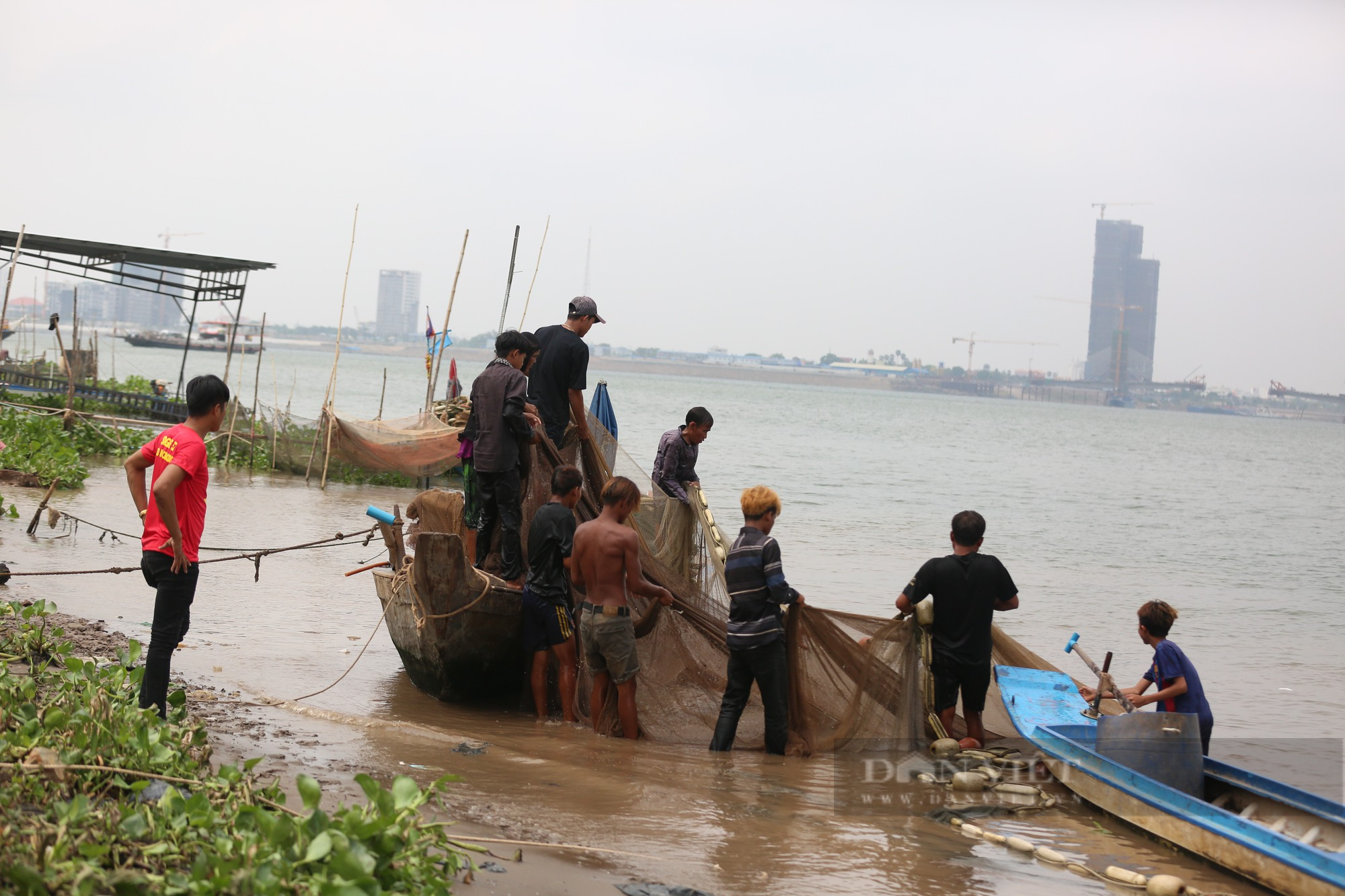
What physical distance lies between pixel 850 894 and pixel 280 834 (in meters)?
2.15

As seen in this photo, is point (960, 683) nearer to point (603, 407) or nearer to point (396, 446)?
point (603, 407)

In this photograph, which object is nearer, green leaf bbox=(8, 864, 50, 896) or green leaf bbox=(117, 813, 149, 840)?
green leaf bbox=(8, 864, 50, 896)

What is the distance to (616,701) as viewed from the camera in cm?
607

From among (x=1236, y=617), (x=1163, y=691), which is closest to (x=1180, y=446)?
(x=1236, y=617)

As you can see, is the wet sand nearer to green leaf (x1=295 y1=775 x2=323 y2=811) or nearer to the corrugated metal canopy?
green leaf (x1=295 y1=775 x2=323 y2=811)

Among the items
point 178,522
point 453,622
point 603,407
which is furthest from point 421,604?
point 603,407

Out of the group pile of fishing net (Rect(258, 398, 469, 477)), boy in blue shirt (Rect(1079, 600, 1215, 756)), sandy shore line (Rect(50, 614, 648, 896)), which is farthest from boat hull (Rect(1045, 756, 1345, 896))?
pile of fishing net (Rect(258, 398, 469, 477))

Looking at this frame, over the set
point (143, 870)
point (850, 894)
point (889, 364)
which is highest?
point (889, 364)

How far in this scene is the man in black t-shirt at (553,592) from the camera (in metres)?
6.04

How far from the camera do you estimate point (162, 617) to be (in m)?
4.43

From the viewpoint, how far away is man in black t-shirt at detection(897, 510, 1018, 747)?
5.86 m

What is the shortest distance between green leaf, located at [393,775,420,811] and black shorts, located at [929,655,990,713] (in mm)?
3510

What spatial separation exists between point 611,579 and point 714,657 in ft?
2.99

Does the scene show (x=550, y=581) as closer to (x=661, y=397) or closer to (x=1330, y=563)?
(x=1330, y=563)
